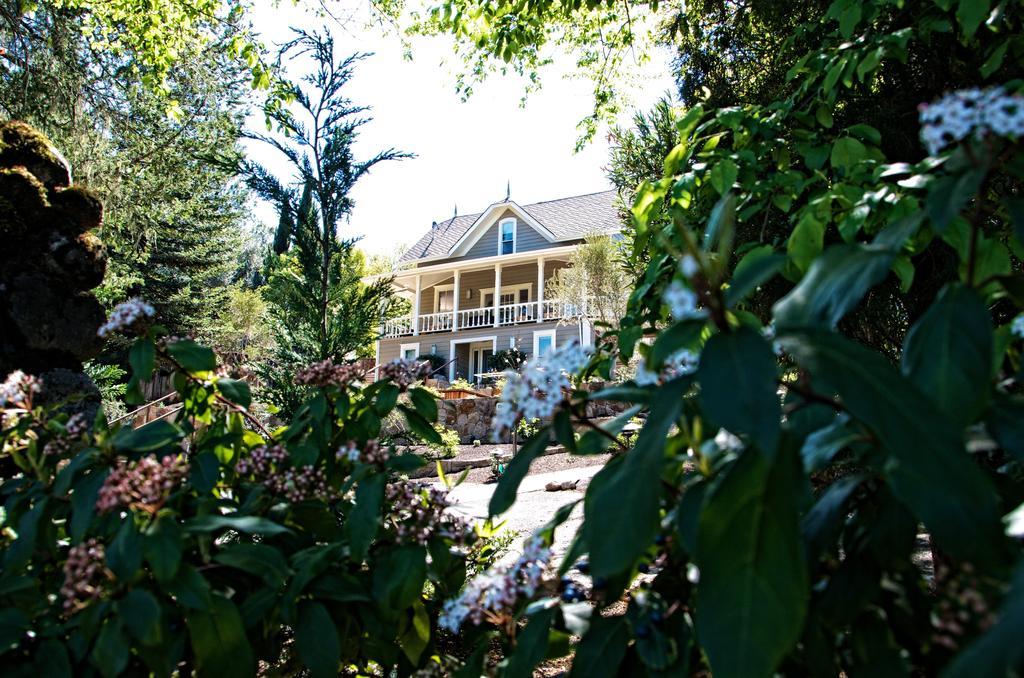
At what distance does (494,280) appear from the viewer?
29.1 meters

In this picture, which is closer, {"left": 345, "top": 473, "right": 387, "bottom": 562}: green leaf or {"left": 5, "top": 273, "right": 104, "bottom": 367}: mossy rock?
{"left": 345, "top": 473, "right": 387, "bottom": 562}: green leaf

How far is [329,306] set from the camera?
461 centimetres

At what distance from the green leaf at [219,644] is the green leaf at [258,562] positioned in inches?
3.2

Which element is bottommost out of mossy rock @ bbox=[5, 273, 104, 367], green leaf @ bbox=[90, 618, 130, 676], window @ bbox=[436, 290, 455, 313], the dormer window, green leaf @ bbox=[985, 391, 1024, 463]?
green leaf @ bbox=[90, 618, 130, 676]

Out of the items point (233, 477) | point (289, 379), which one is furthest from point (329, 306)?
point (233, 477)

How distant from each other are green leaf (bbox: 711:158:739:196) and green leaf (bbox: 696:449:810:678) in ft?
4.50

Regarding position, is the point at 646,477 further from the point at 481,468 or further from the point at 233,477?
the point at 481,468

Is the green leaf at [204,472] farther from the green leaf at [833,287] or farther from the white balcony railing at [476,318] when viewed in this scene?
the white balcony railing at [476,318]

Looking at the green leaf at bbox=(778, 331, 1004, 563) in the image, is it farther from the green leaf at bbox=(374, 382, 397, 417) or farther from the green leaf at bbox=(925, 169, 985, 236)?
the green leaf at bbox=(374, 382, 397, 417)

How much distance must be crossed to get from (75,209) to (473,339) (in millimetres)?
22262

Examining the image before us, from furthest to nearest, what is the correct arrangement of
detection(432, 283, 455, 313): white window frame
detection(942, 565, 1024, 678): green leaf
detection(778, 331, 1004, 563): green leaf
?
detection(432, 283, 455, 313): white window frame → detection(778, 331, 1004, 563): green leaf → detection(942, 565, 1024, 678): green leaf

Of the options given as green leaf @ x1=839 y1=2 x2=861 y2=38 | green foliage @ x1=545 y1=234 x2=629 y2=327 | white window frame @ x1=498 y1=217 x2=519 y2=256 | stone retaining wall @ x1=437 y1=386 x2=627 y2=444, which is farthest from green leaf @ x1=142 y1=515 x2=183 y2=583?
white window frame @ x1=498 y1=217 x2=519 y2=256

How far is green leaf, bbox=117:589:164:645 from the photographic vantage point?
1.07 metres

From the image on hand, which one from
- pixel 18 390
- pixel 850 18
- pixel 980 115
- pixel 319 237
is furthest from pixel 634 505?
pixel 319 237
